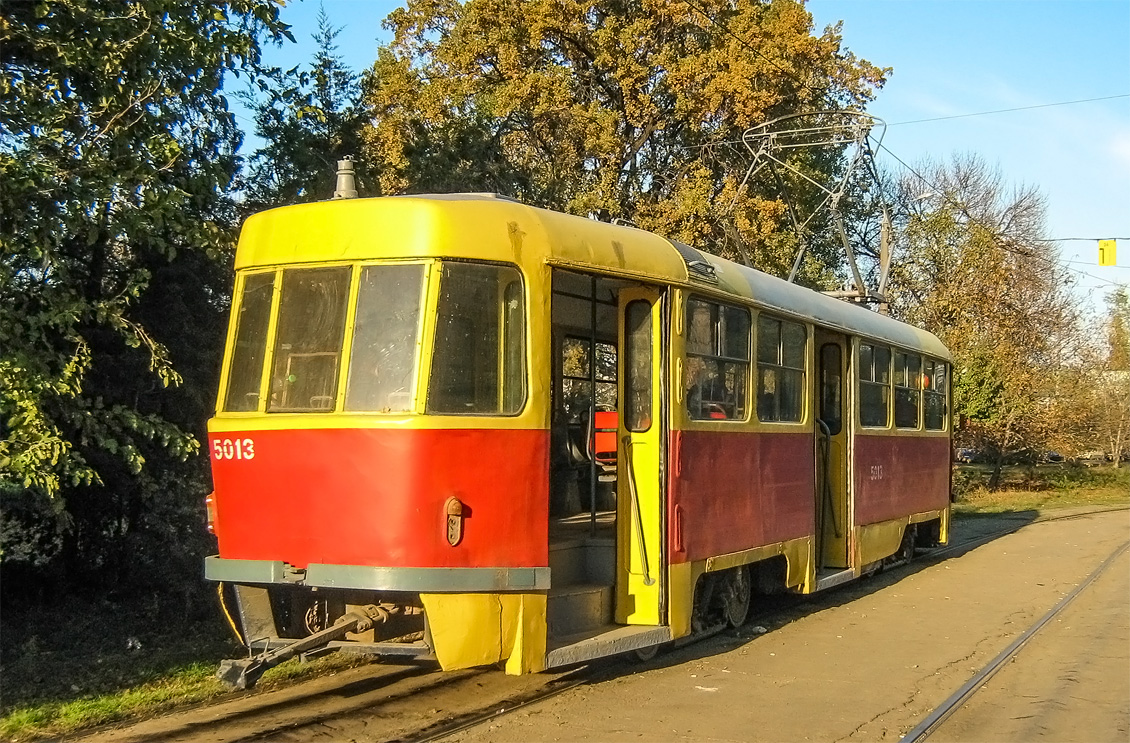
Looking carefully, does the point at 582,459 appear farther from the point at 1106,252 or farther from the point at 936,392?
the point at 1106,252

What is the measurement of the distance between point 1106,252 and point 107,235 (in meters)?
21.8

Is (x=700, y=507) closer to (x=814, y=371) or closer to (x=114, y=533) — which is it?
(x=814, y=371)

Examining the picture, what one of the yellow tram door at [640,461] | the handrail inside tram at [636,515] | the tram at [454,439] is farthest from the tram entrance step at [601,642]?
the handrail inside tram at [636,515]

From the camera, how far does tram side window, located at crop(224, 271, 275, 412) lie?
7.23m

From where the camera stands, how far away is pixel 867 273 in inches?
1555

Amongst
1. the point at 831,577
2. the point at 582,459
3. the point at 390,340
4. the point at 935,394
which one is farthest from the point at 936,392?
the point at 390,340

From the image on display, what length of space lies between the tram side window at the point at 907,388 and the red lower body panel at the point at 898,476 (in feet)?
0.81

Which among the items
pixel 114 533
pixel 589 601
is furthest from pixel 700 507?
pixel 114 533

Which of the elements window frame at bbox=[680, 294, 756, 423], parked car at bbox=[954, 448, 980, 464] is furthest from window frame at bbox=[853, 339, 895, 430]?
parked car at bbox=[954, 448, 980, 464]

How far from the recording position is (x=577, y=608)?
25.0 ft

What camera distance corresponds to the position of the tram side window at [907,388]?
1400 cm

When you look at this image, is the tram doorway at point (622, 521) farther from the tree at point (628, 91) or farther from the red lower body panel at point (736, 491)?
the tree at point (628, 91)

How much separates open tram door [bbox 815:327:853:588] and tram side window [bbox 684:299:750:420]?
2.87 metres

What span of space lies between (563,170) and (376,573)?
17.2 m
